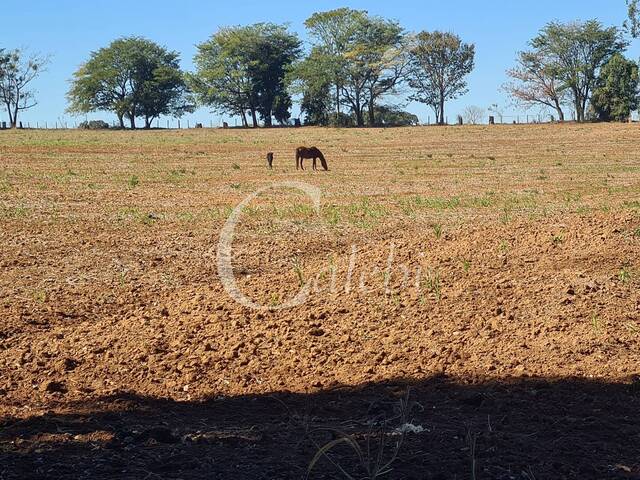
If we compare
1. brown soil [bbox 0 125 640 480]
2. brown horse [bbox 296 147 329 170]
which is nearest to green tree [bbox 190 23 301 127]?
brown horse [bbox 296 147 329 170]

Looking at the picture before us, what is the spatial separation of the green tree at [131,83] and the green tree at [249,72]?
4.11m

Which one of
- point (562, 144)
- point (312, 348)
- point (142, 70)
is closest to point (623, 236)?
point (312, 348)

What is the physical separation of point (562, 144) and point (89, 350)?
39.6m

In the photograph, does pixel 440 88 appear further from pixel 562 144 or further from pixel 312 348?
pixel 312 348

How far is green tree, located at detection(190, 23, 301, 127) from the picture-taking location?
81.4m

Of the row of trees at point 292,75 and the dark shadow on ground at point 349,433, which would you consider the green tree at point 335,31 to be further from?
the dark shadow on ground at point 349,433

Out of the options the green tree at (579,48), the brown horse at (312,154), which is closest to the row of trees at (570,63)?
the green tree at (579,48)

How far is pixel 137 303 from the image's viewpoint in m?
8.69

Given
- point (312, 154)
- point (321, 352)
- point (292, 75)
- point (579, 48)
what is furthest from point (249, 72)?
point (321, 352)

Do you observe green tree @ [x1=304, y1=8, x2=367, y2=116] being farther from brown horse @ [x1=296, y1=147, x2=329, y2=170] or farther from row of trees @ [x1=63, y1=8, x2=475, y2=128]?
brown horse @ [x1=296, y1=147, x2=329, y2=170]

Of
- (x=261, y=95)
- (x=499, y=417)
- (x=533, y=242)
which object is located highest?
(x=261, y=95)

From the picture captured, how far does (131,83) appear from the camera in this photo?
9050 cm

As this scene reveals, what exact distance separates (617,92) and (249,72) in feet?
110

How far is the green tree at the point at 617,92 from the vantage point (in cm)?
6475
